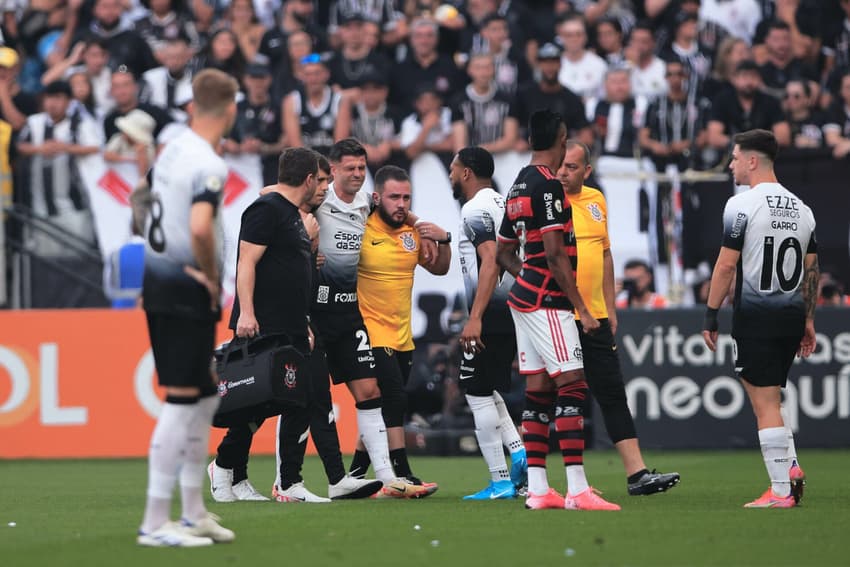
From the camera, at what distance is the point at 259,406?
10.2 meters

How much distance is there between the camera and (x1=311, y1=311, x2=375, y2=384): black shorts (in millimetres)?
11094

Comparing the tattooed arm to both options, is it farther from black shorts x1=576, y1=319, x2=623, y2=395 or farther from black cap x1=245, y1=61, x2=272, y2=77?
black cap x1=245, y1=61, x2=272, y2=77

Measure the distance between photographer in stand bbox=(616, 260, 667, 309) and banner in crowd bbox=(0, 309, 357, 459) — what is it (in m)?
3.35

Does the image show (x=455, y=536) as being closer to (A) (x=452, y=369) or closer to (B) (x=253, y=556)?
(B) (x=253, y=556)

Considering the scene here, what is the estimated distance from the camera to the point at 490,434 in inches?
440

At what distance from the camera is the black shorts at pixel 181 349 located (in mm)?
7977

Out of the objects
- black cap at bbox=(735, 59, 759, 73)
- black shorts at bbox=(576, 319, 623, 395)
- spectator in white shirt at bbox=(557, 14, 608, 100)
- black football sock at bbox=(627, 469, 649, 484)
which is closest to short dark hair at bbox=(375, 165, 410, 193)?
black shorts at bbox=(576, 319, 623, 395)

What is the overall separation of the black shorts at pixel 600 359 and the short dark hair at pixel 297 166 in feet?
7.07

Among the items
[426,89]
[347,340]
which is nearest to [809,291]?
[347,340]

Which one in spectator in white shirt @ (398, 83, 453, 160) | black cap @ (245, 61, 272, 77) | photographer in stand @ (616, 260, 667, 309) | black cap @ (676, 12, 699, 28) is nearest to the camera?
photographer in stand @ (616, 260, 667, 309)

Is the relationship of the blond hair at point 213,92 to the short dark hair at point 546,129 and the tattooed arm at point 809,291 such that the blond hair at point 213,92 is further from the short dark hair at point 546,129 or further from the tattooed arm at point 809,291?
the tattooed arm at point 809,291

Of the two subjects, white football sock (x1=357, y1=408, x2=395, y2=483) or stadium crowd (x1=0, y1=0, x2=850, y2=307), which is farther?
stadium crowd (x1=0, y1=0, x2=850, y2=307)

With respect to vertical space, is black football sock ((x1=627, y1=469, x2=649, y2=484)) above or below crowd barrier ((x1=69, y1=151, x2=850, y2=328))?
below

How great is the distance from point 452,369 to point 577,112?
3.53 m
